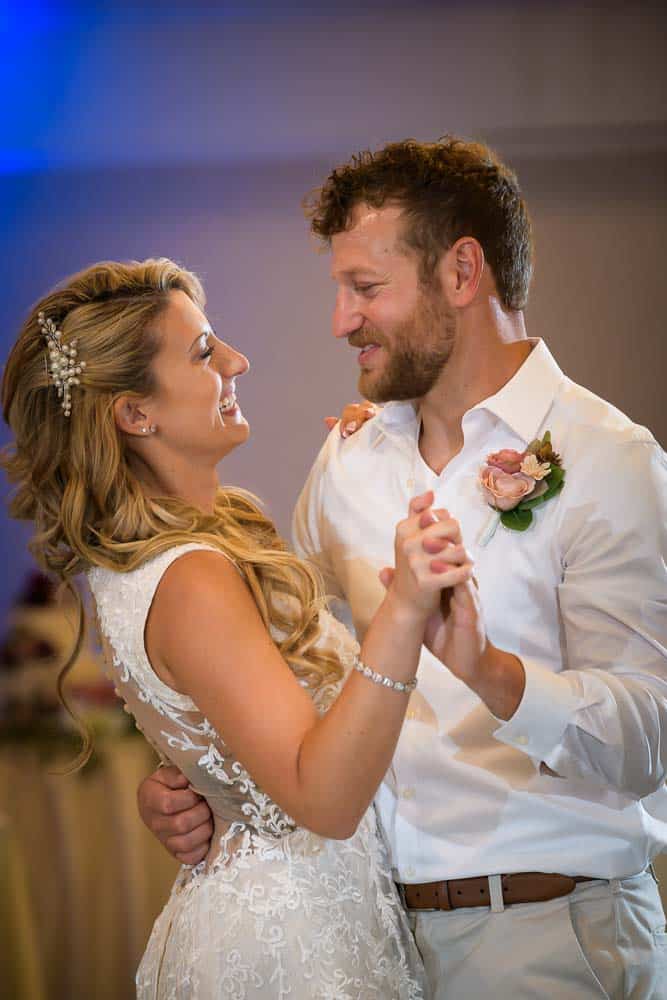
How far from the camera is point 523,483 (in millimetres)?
1889

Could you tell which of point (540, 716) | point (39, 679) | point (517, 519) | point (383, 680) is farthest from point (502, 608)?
point (39, 679)

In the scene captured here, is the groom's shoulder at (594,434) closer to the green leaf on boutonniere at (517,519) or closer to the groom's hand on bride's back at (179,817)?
Answer: the green leaf on boutonniere at (517,519)

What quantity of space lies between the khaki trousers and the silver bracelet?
0.57 meters

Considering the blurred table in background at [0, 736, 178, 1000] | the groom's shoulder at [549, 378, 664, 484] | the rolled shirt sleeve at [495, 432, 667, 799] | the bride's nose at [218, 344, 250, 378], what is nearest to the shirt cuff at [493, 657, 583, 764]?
the rolled shirt sleeve at [495, 432, 667, 799]

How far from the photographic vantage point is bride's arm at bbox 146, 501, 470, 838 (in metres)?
1.44

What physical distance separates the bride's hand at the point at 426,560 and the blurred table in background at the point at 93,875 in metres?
2.73

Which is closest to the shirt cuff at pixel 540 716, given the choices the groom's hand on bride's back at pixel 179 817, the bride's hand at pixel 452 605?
the bride's hand at pixel 452 605

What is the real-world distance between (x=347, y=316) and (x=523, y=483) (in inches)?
21.1

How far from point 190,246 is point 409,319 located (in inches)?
81.5

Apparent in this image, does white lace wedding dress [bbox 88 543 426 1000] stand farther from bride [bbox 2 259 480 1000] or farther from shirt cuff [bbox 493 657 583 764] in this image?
shirt cuff [bbox 493 657 583 764]

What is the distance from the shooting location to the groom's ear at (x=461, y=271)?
2.17 m

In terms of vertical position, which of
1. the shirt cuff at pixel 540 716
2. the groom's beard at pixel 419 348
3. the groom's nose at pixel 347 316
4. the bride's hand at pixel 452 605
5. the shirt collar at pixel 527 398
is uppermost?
the groom's nose at pixel 347 316

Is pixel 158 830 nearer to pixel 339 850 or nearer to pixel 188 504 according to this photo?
pixel 339 850

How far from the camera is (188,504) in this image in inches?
76.9
